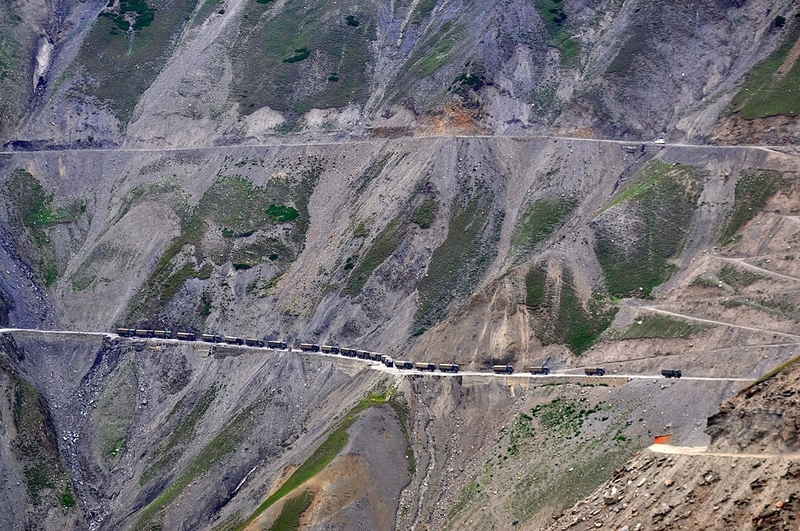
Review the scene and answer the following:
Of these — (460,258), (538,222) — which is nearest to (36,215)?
(460,258)

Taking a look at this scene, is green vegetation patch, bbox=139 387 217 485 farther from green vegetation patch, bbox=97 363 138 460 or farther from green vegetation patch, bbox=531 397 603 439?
green vegetation patch, bbox=531 397 603 439

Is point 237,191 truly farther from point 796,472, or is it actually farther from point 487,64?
point 796,472

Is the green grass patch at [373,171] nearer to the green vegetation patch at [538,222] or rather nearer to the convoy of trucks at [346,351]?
the green vegetation patch at [538,222]

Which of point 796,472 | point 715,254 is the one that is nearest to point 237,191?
point 715,254

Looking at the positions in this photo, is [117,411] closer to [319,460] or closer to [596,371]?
[319,460]

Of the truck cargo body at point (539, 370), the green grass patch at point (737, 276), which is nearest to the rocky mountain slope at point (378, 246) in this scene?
the green grass patch at point (737, 276)

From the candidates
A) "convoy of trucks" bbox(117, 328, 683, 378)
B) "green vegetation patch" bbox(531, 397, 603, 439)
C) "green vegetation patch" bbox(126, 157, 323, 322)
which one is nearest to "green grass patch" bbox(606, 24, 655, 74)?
"green vegetation patch" bbox(126, 157, 323, 322)
